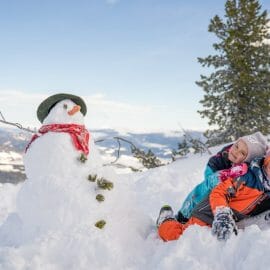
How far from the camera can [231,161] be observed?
4535 mm

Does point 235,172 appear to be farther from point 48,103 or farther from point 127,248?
point 48,103

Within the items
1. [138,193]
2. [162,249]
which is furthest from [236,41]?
[162,249]

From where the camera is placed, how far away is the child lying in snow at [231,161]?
4.24 meters

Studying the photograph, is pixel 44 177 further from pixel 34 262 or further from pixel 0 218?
pixel 0 218

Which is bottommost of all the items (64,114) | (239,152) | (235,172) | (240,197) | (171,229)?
(171,229)

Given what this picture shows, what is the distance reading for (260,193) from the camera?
13.7 ft

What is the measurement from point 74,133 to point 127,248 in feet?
5.25

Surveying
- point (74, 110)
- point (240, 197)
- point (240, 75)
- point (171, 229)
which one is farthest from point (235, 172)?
point (240, 75)

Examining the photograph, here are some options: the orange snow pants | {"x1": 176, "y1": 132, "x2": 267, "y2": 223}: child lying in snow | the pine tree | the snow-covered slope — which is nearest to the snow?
the snow-covered slope

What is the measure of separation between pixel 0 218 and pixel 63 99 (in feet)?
9.29

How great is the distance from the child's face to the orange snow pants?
81cm

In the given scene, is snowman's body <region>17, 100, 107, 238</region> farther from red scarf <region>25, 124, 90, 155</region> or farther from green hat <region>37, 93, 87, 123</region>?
green hat <region>37, 93, 87, 123</region>

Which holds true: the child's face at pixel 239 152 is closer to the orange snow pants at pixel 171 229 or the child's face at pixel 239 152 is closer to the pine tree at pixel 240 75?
the orange snow pants at pixel 171 229

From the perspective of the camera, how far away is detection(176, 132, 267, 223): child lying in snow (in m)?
4.24
